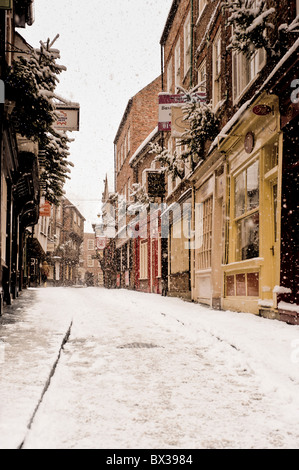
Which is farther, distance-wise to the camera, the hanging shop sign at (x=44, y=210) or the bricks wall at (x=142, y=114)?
the bricks wall at (x=142, y=114)

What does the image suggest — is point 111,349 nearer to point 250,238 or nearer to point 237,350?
point 237,350

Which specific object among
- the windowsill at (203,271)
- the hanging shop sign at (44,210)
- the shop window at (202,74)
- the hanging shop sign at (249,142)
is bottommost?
the windowsill at (203,271)

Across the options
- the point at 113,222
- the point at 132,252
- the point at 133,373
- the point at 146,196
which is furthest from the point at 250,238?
the point at 113,222

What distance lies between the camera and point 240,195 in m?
10.5

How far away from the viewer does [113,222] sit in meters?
40.5

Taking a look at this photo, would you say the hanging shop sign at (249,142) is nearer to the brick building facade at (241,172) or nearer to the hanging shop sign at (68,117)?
the brick building facade at (241,172)

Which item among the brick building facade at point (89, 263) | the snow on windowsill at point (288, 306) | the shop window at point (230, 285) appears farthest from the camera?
the brick building facade at point (89, 263)

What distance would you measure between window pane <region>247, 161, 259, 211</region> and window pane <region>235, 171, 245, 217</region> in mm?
422

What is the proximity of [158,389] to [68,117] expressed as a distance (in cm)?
1107

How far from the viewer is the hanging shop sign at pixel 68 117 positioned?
1331cm

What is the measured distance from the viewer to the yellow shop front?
8.23 m

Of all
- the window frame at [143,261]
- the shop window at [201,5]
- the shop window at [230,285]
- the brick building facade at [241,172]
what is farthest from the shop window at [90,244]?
the shop window at [230,285]

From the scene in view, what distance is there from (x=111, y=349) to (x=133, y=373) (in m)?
1.24

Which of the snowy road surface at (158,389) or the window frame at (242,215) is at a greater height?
the window frame at (242,215)
